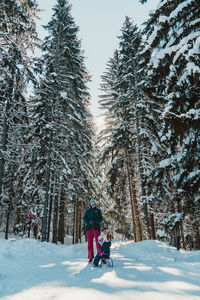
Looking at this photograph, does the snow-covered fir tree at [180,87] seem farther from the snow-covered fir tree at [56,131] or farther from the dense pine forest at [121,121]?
the snow-covered fir tree at [56,131]

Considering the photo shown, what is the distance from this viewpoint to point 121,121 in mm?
16234

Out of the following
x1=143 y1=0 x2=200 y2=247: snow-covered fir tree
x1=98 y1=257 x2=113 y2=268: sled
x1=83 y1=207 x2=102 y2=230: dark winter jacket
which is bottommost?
x1=98 y1=257 x2=113 y2=268: sled

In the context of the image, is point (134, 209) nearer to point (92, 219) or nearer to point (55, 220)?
point (55, 220)

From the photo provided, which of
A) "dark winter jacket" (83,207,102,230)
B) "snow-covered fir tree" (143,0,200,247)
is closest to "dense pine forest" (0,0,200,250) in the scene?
"snow-covered fir tree" (143,0,200,247)

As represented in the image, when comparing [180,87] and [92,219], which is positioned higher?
[180,87]

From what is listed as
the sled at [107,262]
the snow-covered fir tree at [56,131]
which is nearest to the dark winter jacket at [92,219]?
the sled at [107,262]

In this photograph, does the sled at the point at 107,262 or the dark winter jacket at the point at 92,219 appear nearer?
the sled at the point at 107,262

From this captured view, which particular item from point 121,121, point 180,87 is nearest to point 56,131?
point 121,121

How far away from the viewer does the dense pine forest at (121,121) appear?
6.59 metres

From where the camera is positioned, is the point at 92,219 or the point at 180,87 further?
the point at 92,219

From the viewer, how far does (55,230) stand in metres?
14.4

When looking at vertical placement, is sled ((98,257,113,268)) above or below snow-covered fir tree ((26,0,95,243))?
below

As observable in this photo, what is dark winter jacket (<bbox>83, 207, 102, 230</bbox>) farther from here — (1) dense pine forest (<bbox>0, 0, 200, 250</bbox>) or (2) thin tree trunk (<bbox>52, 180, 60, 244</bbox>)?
(2) thin tree trunk (<bbox>52, 180, 60, 244</bbox>)

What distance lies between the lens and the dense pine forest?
6.59 metres
